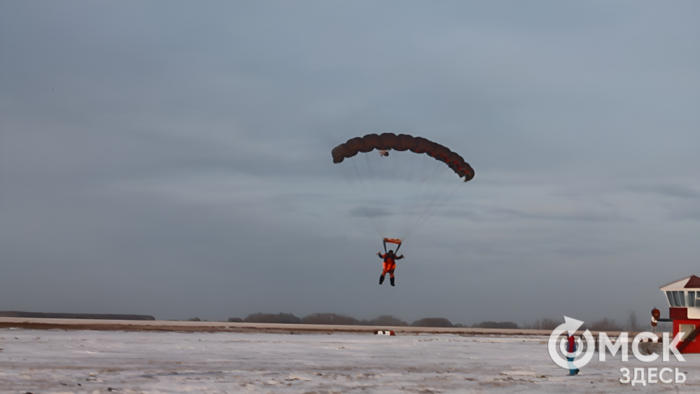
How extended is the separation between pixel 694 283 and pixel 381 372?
3255 cm

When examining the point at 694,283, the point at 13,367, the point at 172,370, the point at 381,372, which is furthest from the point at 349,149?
the point at 694,283

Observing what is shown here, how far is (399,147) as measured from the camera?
116 feet

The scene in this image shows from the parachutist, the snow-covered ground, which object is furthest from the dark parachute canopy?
the snow-covered ground

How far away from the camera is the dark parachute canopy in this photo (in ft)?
116

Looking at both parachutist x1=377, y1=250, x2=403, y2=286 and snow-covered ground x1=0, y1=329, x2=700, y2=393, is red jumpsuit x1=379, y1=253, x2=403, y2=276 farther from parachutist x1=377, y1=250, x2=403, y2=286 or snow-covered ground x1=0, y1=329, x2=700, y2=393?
snow-covered ground x1=0, y1=329, x2=700, y2=393

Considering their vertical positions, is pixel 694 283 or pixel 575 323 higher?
pixel 694 283

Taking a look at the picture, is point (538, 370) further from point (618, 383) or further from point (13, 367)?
point (13, 367)

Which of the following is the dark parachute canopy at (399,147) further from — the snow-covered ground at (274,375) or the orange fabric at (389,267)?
the snow-covered ground at (274,375)

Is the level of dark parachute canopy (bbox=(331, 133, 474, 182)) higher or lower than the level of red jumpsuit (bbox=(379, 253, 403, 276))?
higher

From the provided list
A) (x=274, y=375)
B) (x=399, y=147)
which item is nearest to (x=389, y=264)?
(x=399, y=147)

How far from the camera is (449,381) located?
67.6ft

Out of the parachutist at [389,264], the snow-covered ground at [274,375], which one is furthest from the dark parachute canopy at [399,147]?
the snow-covered ground at [274,375]

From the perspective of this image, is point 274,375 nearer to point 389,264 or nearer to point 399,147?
point 389,264

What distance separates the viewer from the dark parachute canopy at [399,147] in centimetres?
3547
